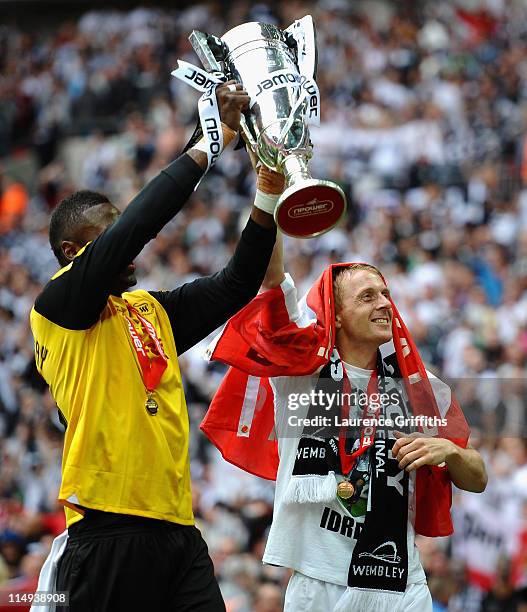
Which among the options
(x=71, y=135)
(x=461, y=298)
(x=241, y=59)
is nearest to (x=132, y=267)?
(x=241, y=59)

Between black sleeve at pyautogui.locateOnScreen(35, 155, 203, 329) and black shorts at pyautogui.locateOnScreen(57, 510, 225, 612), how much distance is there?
2.10 ft

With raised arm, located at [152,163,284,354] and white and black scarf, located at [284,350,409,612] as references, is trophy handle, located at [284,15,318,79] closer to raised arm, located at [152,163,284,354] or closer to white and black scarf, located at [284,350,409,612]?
raised arm, located at [152,163,284,354]

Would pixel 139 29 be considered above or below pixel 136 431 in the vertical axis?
above

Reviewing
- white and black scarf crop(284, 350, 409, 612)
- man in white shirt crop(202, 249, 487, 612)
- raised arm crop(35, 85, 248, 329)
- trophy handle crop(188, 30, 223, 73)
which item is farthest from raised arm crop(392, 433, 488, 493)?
trophy handle crop(188, 30, 223, 73)

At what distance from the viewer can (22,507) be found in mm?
9844

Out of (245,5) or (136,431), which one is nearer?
(136,431)

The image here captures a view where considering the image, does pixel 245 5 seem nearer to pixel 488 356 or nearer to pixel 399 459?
pixel 488 356

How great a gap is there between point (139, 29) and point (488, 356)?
10.9 m

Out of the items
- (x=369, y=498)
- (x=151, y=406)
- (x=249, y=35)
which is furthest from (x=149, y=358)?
(x=249, y=35)

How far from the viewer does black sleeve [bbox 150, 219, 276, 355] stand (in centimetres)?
400

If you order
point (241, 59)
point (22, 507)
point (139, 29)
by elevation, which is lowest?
point (22, 507)

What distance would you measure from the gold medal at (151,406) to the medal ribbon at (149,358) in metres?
0.03

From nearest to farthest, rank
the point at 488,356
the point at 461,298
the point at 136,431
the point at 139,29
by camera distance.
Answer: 1. the point at 136,431
2. the point at 488,356
3. the point at 461,298
4. the point at 139,29

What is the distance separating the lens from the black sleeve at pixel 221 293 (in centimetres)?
400
